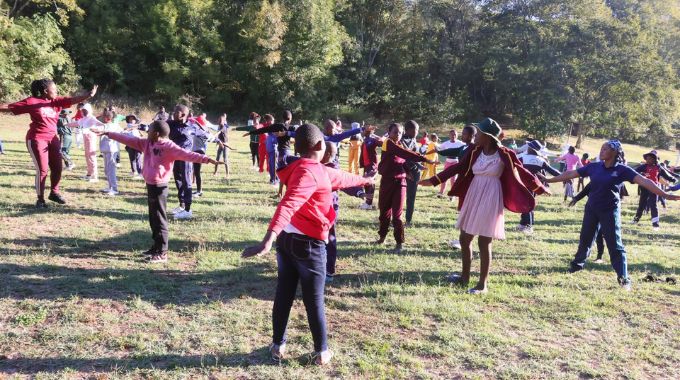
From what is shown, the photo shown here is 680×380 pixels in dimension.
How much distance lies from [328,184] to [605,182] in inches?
188

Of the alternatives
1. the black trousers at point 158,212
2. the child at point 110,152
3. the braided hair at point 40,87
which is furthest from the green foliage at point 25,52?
the black trousers at point 158,212

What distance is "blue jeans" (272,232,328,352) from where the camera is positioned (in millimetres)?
4031

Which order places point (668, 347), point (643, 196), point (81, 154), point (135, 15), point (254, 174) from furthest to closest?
point (135, 15) → point (81, 154) → point (254, 174) → point (643, 196) → point (668, 347)

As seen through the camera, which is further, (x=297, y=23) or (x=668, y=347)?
(x=297, y=23)

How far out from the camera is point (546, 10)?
4569 cm

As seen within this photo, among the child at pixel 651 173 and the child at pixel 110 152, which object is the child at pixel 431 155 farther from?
the child at pixel 110 152

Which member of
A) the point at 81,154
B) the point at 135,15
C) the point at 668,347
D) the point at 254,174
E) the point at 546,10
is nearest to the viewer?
the point at 668,347

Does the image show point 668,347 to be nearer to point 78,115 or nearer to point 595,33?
point 78,115

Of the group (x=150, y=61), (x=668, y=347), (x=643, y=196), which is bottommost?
(x=668, y=347)

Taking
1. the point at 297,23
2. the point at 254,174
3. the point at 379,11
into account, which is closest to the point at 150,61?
the point at 297,23

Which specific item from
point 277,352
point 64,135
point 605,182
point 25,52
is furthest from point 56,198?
point 25,52

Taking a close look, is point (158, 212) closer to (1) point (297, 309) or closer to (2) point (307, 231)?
(1) point (297, 309)

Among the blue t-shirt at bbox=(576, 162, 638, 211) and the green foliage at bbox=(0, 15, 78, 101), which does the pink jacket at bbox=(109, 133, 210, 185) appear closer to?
the blue t-shirt at bbox=(576, 162, 638, 211)

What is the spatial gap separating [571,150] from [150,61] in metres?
37.6
